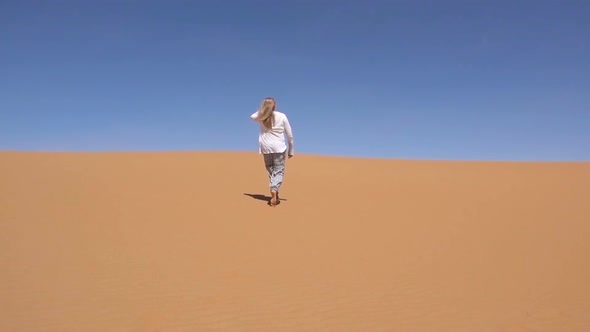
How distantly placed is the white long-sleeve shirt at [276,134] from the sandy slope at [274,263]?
3.38 ft

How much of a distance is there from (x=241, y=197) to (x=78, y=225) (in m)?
3.15

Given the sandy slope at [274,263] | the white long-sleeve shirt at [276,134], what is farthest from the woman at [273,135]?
the sandy slope at [274,263]

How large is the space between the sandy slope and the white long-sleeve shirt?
103cm

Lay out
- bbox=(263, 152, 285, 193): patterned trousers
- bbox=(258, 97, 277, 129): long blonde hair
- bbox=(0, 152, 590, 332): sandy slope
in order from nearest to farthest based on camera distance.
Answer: bbox=(0, 152, 590, 332): sandy slope, bbox=(258, 97, 277, 129): long blonde hair, bbox=(263, 152, 285, 193): patterned trousers

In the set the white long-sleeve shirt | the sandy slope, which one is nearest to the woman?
the white long-sleeve shirt

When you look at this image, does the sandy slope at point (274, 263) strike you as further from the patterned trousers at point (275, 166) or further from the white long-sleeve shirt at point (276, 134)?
the white long-sleeve shirt at point (276, 134)

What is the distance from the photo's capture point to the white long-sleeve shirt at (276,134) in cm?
646

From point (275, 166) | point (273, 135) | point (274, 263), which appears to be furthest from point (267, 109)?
point (274, 263)

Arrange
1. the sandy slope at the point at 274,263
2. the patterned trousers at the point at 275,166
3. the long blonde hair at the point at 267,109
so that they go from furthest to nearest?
the patterned trousers at the point at 275,166 → the long blonde hair at the point at 267,109 → the sandy slope at the point at 274,263

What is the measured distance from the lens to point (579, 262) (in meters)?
4.67

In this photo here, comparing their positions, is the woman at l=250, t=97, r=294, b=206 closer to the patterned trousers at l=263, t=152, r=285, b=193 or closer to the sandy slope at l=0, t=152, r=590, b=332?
the patterned trousers at l=263, t=152, r=285, b=193

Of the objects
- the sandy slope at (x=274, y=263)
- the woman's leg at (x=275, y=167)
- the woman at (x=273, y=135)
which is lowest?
the sandy slope at (x=274, y=263)

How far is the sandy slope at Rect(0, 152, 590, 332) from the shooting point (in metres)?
3.09

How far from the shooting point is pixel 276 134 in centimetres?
650
